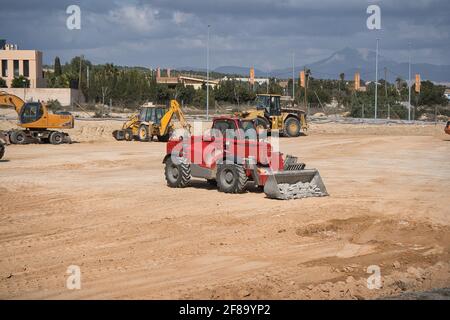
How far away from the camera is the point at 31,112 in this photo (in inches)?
1315

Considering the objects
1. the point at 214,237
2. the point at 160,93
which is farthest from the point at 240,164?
the point at 160,93

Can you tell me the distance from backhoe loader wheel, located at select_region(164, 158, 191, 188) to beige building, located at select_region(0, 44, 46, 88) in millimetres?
61927

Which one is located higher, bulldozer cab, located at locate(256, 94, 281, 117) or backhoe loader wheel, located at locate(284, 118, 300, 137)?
bulldozer cab, located at locate(256, 94, 281, 117)

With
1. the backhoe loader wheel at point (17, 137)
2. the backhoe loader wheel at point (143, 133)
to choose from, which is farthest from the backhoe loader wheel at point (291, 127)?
the backhoe loader wheel at point (17, 137)

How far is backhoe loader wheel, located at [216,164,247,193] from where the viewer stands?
16000mm

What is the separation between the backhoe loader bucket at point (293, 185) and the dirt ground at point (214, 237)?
0.88 ft

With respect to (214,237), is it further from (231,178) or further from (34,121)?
(34,121)

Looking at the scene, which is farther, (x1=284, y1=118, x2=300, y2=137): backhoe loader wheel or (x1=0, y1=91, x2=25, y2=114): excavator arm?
(x1=284, y1=118, x2=300, y2=137): backhoe loader wheel

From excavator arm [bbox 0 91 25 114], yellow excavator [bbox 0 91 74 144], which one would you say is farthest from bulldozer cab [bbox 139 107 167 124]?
excavator arm [bbox 0 91 25 114]

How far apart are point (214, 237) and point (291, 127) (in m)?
28.2

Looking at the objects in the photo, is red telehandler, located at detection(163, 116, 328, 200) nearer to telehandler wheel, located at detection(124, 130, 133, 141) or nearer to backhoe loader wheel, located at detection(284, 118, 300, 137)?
telehandler wheel, located at detection(124, 130, 133, 141)

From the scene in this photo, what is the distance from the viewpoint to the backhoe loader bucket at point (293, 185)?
15336mm

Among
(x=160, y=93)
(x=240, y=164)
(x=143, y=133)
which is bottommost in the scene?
(x=240, y=164)
